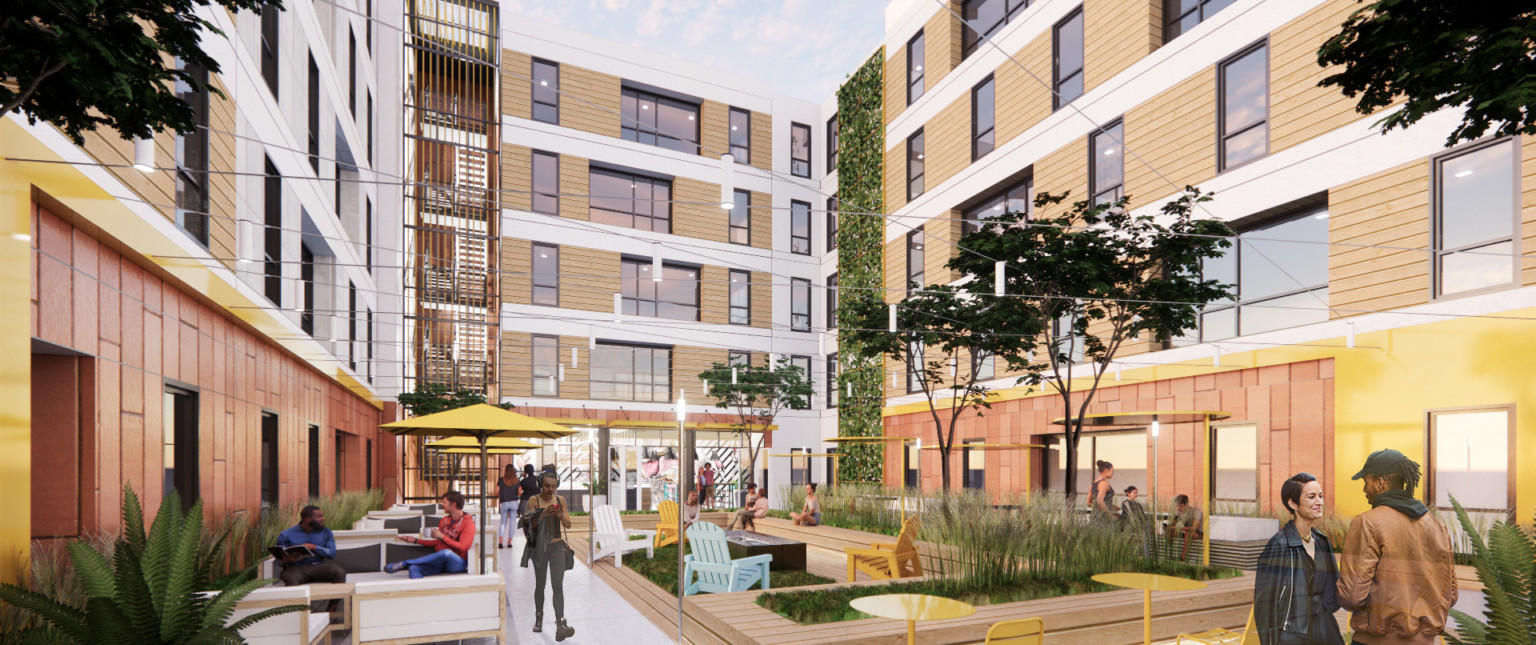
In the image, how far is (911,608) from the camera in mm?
5090

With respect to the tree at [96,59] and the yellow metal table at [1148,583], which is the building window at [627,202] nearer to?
the yellow metal table at [1148,583]

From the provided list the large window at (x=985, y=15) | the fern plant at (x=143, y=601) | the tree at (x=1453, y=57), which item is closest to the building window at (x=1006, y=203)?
the large window at (x=985, y=15)

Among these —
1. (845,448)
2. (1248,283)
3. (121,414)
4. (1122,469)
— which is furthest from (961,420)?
(121,414)

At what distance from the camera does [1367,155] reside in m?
12.4

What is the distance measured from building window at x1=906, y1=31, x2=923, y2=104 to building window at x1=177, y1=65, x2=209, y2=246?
1951 cm

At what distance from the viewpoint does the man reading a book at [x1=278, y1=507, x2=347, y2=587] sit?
755 cm

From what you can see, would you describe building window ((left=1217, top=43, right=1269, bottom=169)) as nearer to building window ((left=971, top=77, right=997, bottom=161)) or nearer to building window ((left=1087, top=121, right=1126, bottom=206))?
building window ((left=1087, top=121, right=1126, bottom=206))

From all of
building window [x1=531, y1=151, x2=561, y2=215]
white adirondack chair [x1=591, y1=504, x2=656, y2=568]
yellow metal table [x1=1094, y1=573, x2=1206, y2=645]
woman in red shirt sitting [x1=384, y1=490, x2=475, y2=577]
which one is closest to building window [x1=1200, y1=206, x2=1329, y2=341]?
yellow metal table [x1=1094, y1=573, x2=1206, y2=645]

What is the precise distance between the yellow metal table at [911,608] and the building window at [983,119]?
57.3 ft

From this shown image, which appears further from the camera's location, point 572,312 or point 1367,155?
point 572,312

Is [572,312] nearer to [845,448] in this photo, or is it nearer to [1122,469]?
[845,448]

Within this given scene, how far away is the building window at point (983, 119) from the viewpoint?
21.4m

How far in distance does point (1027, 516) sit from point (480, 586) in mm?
5192

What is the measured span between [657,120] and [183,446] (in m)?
22.8
